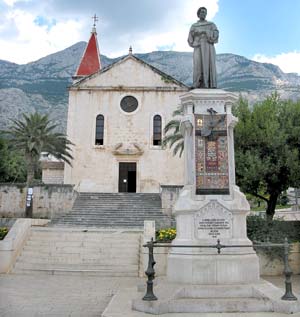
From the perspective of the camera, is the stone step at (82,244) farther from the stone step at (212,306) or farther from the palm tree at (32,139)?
the palm tree at (32,139)

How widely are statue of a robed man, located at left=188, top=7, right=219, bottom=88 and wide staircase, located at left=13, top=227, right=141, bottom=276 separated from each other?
662cm

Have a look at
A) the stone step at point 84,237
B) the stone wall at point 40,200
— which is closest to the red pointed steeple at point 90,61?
the stone wall at point 40,200

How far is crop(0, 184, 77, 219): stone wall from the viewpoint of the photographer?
22.0 meters

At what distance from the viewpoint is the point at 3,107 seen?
7081cm

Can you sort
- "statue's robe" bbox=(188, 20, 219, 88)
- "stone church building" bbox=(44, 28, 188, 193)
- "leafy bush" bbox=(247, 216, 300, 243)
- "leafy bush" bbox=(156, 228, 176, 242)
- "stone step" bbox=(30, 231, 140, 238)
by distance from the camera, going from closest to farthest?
"statue's robe" bbox=(188, 20, 219, 88) < "leafy bush" bbox=(247, 216, 300, 243) < "leafy bush" bbox=(156, 228, 176, 242) < "stone step" bbox=(30, 231, 140, 238) < "stone church building" bbox=(44, 28, 188, 193)

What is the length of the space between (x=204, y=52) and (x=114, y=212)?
1447cm

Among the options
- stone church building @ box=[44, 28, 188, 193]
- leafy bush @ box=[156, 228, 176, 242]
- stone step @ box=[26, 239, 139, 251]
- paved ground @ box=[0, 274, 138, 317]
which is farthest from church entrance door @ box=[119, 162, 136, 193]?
paved ground @ box=[0, 274, 138, 317]

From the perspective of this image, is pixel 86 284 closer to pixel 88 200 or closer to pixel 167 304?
pixel 167 304

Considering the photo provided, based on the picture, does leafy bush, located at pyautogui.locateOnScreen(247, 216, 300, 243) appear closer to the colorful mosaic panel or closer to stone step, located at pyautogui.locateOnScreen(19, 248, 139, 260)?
stone step, located at pyautogui.locateOnScreen(19, 248, 139, 260)

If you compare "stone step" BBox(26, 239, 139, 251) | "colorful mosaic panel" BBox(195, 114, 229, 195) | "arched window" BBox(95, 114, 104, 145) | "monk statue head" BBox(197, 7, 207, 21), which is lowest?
"stone step" BBox(26, 239, 139, 251)

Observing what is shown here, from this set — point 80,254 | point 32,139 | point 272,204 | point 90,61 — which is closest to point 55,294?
point 80,254

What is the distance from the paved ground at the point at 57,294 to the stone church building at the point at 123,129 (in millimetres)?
17675

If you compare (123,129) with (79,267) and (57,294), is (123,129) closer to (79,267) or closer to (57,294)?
(79,267)

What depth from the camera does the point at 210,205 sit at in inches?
301
